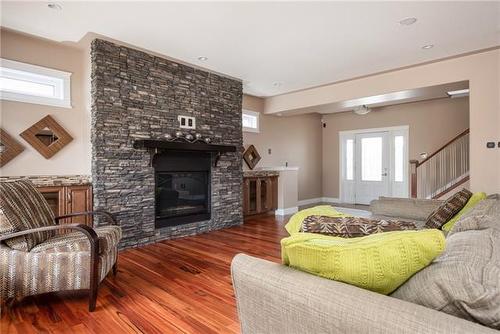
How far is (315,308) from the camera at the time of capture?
0.91 m

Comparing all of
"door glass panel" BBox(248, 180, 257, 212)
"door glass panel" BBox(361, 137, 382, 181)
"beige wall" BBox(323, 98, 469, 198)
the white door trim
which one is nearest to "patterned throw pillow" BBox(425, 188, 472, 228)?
"door glass panel" BBox(248, 180, 257, 212)

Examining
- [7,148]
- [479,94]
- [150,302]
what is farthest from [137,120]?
[479,94]

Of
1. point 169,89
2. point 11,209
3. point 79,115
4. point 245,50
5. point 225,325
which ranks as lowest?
point 225,325

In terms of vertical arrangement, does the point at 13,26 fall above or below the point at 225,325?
above

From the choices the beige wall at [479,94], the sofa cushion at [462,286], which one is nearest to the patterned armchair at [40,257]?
the sofa cushion at [462,286]

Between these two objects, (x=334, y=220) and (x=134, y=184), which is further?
(x=134, y=184)

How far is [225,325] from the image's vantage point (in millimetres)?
2014

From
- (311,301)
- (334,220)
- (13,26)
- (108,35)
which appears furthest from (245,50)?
(311,301)

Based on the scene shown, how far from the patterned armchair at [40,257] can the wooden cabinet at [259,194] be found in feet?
11.9

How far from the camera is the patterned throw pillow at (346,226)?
1430mm

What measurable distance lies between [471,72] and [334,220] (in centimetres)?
397

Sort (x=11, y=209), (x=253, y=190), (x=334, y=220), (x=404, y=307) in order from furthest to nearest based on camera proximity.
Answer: (x=253, y=190)
(x=11, y=209)
(x=334, y=220)
(x=404, y=307)

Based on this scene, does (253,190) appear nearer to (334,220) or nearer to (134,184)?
(134,184)

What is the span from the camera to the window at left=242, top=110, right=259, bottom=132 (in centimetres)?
637
